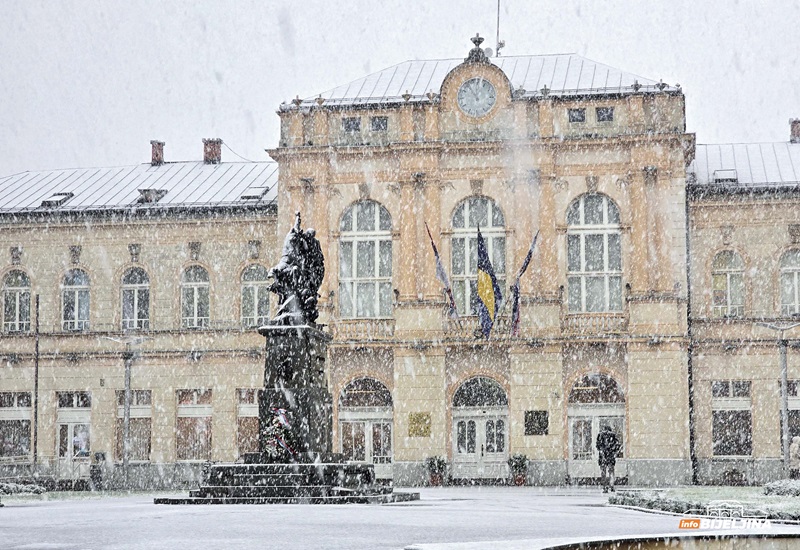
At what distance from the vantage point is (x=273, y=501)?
2709 centimetres

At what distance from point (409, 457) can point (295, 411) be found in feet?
63.1

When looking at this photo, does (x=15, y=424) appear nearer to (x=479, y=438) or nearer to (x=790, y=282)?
(x=479, y=438)

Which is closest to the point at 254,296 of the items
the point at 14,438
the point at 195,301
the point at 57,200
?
the point at 195,301

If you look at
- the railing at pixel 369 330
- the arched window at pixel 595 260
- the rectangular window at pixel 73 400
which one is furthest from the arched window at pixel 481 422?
the rectangular window at pixel 73 400

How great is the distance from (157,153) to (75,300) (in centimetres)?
991

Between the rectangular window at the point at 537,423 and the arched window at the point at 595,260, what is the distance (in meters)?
3.98

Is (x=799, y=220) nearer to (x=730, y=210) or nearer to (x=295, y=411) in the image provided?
(x=730, y=210)

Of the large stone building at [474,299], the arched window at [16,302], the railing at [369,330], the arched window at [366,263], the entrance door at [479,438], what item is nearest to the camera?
the large stone building at [474,299]

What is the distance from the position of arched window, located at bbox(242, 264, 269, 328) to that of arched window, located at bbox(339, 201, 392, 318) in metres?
3.98

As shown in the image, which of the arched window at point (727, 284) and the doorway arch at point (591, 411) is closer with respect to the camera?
the doorway arch at point (591, 411)

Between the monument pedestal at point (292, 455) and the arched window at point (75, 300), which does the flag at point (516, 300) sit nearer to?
the monument pedestal at point (292, 455)

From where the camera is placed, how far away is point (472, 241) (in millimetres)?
48281

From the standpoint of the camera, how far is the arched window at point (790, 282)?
48.4 metres

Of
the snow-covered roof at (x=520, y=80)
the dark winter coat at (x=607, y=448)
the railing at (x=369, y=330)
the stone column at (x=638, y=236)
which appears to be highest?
the snow-covered roof at (x=520, y=80)
